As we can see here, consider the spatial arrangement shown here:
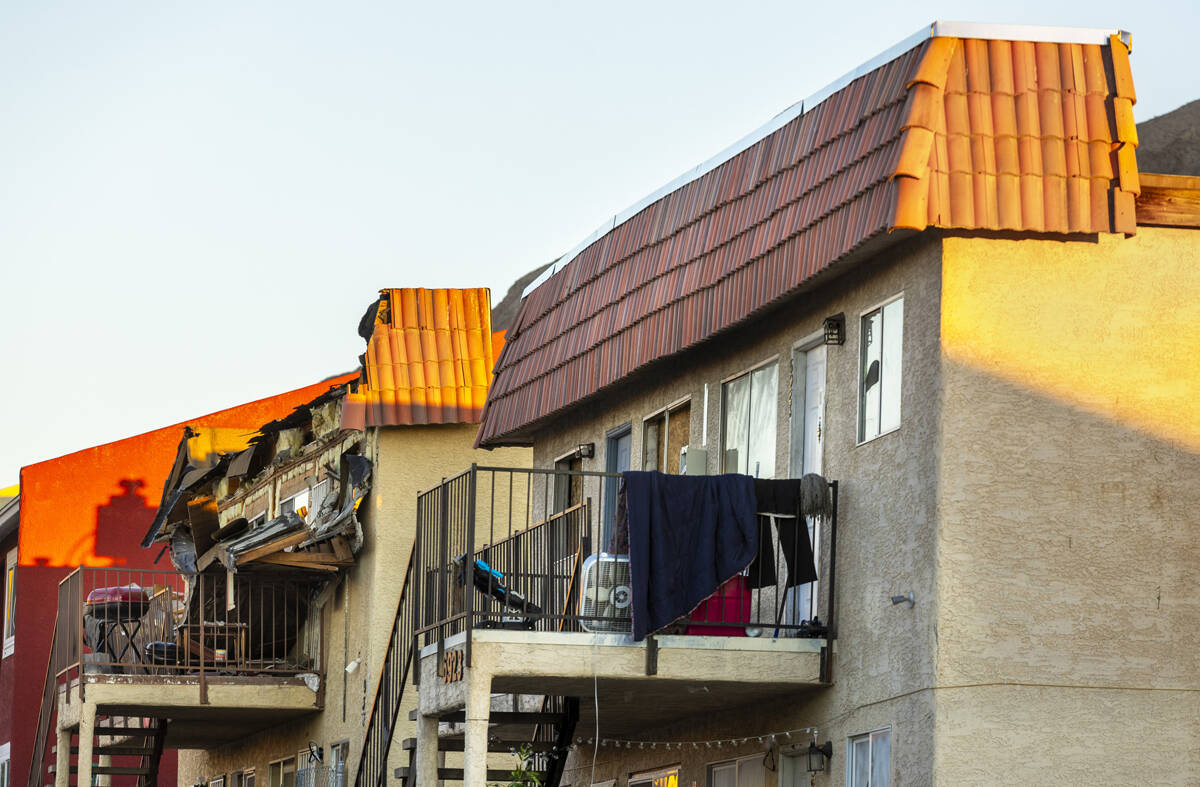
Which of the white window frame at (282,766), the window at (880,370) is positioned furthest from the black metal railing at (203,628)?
the window at (880,370)

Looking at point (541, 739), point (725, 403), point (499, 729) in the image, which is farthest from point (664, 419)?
point (499, 729)

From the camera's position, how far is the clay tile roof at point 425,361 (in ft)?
74.6

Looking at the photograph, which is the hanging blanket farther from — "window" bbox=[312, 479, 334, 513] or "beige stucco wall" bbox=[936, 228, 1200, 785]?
"window" bbox=[312, 479, 334, 513]

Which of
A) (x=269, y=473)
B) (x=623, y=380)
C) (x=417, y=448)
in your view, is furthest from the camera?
(x=269, y=473)

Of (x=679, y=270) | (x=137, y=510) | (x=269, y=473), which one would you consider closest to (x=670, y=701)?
(x=679, y=270)

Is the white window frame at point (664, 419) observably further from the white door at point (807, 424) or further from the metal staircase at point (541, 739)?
the metal staircase at point (541, 739)

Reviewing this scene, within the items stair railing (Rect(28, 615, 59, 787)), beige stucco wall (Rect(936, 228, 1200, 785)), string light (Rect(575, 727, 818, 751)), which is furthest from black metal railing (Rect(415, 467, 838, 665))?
stair railing (Rect(28, 615, 59, 787))

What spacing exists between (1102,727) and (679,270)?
519 cm

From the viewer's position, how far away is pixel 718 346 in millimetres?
15703

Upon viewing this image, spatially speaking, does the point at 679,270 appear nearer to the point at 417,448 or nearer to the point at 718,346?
the point at 718,346

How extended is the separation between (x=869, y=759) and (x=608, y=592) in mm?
2177

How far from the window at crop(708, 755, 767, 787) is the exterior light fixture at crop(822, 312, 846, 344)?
342cm

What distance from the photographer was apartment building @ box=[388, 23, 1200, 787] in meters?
11.7

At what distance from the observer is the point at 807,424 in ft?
46.8
